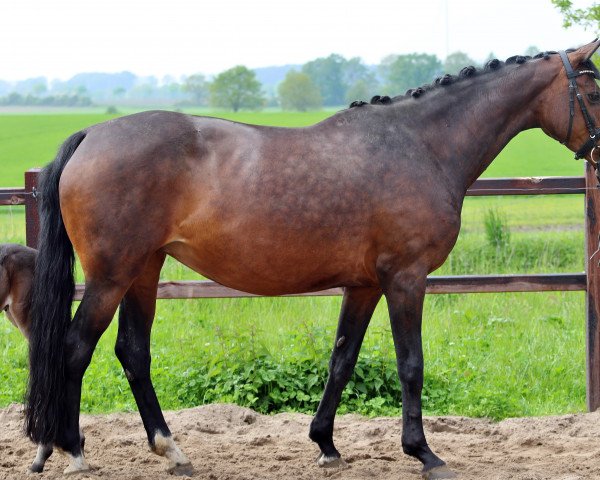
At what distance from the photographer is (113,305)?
4617 millimetres

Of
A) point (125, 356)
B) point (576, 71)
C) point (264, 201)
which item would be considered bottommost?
point (125, 356)

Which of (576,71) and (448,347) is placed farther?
(448,347)

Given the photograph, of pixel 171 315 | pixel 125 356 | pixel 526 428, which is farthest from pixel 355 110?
pixel 171 315

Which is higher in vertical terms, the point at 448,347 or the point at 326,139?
the point at 326,139

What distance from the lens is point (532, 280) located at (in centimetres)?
644

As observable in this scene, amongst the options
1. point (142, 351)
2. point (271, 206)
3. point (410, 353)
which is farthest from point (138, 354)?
point (410, 353)

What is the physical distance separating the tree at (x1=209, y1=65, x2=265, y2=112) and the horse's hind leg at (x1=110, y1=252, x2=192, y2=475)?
2403 inches

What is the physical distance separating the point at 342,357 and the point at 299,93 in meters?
60.1

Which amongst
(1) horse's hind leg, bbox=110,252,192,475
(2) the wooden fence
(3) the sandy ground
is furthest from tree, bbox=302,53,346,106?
(1) horse's hind leg, bbox=110,252,192,475

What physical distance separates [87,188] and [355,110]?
5.21 ft

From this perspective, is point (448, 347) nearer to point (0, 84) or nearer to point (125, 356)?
point (125, 356)

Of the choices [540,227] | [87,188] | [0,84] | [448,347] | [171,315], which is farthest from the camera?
[0,84]

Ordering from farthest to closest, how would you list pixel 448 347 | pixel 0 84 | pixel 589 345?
pixel 0 84
pixel 448 347
pixel 589 345

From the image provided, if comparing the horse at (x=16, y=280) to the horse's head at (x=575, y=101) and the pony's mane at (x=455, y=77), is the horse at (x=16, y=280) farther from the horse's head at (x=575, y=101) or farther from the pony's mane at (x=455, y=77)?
the horse's head at (x=575, y=101)
